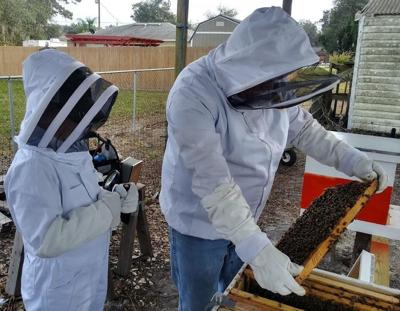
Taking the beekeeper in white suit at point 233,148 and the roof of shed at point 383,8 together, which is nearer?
the beekeeper in white suit at point 233,148

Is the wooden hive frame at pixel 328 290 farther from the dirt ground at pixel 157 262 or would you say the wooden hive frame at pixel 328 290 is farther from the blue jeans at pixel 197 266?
the dirt ground at pixel 157 262

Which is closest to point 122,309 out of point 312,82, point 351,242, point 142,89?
point 312,82

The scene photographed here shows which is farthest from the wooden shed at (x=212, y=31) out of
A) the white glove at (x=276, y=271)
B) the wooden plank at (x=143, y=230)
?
the white glove at (x=276, y=271)

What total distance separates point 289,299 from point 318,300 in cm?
11

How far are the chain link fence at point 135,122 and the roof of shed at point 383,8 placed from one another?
472cm

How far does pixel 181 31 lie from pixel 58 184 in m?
2.21

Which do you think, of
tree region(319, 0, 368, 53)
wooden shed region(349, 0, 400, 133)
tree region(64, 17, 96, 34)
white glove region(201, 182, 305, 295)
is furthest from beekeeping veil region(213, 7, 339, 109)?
tree region(64, 17, 96, 34)

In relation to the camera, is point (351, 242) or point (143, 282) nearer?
point (143, 282)

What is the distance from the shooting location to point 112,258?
11.7 ft

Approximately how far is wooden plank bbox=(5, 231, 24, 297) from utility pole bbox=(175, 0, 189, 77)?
1.99 metres

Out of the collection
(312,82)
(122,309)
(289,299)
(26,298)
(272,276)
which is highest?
(312,82)

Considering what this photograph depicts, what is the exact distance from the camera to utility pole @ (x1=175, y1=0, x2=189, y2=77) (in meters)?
3.35

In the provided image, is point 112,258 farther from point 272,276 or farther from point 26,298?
point 272,276

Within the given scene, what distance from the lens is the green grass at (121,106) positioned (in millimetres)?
9270
